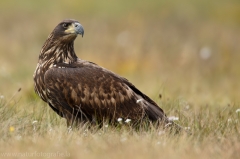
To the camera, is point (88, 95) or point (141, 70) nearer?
point (88, 95)

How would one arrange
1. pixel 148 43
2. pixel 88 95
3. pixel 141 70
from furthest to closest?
pixel 148 43 < pixel 141 70 < pixel 88 95

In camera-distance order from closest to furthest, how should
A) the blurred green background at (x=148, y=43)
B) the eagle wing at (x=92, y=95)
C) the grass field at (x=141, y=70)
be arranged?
the grass field at (x=141, y=70) < the eagle wing at (x=92, y=95) < the blurred green background at (x=148, y=43)

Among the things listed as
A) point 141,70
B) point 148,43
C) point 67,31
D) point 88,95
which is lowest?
point 141,70

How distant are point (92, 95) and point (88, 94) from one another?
47mm

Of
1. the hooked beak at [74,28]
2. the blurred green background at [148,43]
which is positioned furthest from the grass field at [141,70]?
the hooked beak at [74,28]

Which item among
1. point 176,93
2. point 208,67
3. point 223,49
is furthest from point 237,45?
point 176,93

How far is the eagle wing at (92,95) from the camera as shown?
791cm

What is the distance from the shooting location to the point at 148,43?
59.4 feet

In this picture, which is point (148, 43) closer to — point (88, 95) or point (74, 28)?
point (74, 28)

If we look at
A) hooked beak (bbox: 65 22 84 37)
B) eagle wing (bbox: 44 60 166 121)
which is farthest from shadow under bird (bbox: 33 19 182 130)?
hooked beak (bbox: 65 22 84 37)

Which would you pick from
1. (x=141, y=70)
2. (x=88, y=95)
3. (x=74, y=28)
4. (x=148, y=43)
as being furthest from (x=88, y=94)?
(x=148, y=43)

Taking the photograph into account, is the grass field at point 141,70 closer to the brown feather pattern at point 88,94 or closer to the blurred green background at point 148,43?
the blurred green background at point 148,43

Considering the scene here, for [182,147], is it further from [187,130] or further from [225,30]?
[225,30]

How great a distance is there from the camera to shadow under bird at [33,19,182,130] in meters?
7.91
